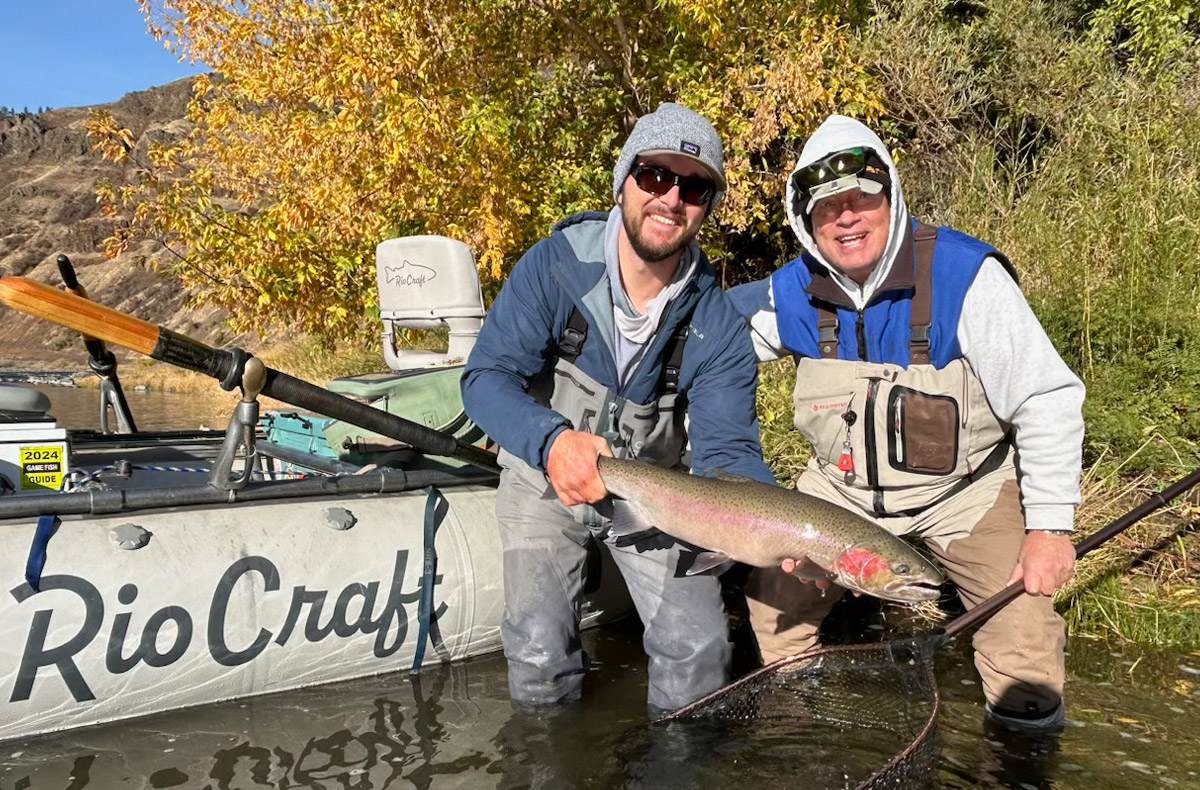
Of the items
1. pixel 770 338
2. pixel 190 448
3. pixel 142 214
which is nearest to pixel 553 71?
pixel 142 214

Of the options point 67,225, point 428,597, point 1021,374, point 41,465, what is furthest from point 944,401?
point 67,225

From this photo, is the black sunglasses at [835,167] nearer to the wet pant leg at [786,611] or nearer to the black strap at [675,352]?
the black strap at [675,352]

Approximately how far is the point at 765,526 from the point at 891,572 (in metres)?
0.49

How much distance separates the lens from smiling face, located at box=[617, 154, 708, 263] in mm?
4008

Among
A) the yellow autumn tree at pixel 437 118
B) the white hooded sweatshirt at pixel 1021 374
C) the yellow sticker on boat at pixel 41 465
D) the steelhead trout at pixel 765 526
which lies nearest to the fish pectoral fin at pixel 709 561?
the steelhead trout at pixel 765 526

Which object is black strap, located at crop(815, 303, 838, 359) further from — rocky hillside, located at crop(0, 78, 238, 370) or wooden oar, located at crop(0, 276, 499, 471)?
rocky hillside, located at crop(0, 78, 238, 370)

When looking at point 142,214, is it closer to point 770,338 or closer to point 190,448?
point 190,448

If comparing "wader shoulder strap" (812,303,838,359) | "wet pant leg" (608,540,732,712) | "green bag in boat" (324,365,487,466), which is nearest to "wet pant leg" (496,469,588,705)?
"wet pant leg" (608,540,732,712)

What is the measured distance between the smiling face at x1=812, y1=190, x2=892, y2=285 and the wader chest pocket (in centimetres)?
55

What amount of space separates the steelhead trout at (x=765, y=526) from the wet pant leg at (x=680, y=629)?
1.53 feet

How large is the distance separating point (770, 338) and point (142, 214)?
848 cm

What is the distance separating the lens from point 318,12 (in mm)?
10195

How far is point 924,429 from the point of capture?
391 centimetres

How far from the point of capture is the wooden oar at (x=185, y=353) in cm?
378
